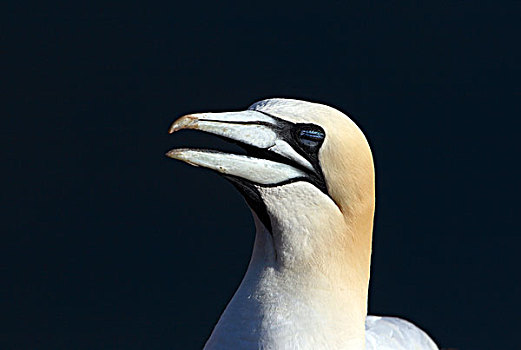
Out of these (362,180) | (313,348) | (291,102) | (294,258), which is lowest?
(313,348)

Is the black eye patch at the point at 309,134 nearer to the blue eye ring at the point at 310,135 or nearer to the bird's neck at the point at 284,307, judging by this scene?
the blue eye ring at the point at 310,135

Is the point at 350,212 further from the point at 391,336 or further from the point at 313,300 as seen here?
the point at 391,336

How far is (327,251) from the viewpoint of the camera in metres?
3.62

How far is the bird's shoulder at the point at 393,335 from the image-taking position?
456cm

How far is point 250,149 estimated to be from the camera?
3.54 metres

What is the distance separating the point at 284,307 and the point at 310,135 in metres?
0.54

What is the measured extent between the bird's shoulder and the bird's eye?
1.16 m

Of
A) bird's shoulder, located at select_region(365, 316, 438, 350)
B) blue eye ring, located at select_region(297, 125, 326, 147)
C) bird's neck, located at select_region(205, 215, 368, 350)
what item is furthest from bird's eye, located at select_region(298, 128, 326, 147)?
bird's shoulder, located at select_region(365, 316, 438, 350)

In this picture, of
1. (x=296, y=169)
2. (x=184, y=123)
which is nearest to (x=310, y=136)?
(x=296, y=169)

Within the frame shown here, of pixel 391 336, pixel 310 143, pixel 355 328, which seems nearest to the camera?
pixel 310 143

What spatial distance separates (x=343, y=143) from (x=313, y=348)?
0.64 meters

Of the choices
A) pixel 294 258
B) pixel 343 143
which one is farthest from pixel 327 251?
pixel 343 143

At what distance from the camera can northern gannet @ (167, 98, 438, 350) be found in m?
3.49

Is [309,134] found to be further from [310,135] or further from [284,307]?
[284,307]
